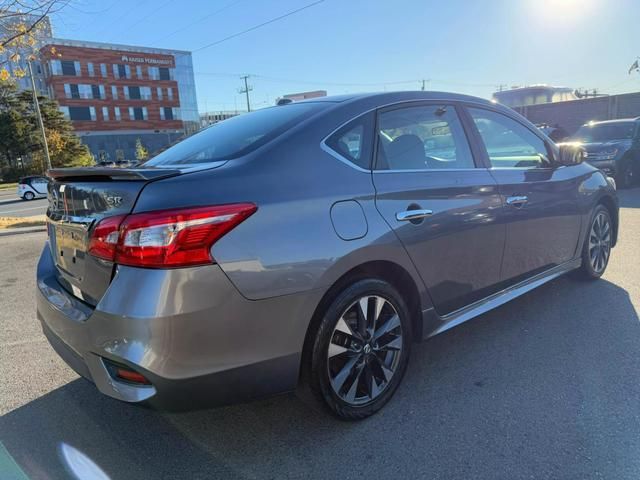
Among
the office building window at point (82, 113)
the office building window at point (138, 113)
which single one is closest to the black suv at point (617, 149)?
the office building window at point (82, 113)

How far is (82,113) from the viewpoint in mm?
67125

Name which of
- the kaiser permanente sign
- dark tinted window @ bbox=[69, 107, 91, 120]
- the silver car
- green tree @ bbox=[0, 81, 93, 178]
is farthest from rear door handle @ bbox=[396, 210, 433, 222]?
the kaiser permanente sign

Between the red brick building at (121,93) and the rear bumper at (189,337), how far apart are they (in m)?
66.5

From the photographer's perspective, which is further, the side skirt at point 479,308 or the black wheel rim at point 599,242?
the black wheel rim at point 599,242

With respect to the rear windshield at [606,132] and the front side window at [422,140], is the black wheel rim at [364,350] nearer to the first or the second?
the front side window at [422,140]

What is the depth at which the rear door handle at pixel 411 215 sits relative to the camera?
2.59m

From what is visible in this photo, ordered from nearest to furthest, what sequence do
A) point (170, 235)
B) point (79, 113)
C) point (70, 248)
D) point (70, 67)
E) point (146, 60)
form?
point (170, 235), point (70, 248), point (70, 67), point (79, 113), point (146, 60)

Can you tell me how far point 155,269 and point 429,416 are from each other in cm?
169

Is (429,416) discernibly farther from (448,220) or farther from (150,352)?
(150,352)

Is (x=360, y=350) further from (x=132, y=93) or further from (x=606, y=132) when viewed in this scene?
(x=132, y=93)

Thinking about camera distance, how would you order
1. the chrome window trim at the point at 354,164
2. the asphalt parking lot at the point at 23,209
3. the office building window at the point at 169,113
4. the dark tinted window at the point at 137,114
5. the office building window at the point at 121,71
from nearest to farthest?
the chrome window trim at the point at 354,164, the asphalt parking lot at the point at 23,209, the office building window at the point at 121,71, the dark tinted window at the point at 137,114, the office building window at the point at 169,113

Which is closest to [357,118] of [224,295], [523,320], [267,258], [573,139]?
[267,258]

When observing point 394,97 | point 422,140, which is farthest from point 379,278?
point 394,97

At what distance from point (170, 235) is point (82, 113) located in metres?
75.0
